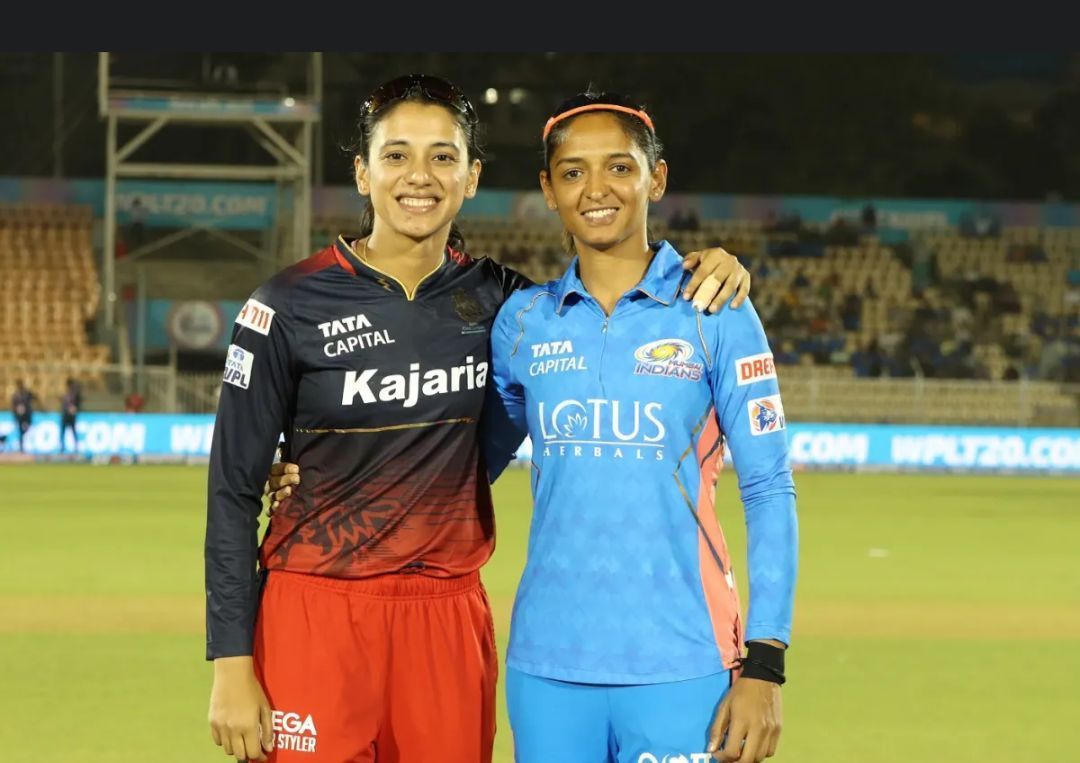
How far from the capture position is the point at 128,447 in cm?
2912

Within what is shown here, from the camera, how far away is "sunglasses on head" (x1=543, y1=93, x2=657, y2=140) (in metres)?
3.99

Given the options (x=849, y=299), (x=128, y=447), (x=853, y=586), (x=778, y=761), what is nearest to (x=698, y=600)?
(x=778, y=761)

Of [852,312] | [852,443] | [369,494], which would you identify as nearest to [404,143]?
[369,494]

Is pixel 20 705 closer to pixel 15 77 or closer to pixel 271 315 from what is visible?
pixel 271 315

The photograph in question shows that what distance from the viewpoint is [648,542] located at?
12.4ft

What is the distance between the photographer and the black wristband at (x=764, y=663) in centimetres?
368

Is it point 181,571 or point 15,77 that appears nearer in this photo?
point 181,571

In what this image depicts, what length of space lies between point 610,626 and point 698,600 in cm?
23

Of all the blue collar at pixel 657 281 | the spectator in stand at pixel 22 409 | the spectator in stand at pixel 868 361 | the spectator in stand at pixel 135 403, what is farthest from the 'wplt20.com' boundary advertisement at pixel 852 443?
the blue collar at pixel 657 281

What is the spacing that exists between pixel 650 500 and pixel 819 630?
8113mm

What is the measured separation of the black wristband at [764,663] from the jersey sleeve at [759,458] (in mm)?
32

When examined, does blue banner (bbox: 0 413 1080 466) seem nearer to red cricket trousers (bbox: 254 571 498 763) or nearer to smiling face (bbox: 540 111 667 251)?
red cricket trousers (bbox: 254 571 498 763)

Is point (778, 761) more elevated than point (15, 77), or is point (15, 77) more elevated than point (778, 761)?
point (15, 77)

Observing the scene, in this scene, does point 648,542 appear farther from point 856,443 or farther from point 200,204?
point 200,204
